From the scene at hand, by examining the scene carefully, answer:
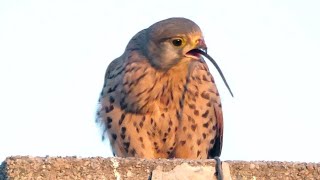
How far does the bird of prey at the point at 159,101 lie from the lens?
6367 mm

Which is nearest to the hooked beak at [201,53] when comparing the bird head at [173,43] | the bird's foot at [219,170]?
the bird head at [173,43]

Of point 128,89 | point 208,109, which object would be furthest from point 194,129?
point 128,89

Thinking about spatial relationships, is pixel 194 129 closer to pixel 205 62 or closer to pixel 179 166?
pixel 205 62

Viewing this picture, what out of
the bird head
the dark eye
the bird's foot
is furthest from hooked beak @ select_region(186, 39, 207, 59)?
the bird's foot

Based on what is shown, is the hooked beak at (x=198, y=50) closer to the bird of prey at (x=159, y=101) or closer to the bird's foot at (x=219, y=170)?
the bird of prey at (x=159, y=101)

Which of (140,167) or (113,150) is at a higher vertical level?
(140,167)

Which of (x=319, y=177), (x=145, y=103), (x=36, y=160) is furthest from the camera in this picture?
(x=145, y=103)

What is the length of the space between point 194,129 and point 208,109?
200 millimetres

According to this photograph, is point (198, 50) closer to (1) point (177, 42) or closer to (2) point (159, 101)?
(1) point (177, 42)

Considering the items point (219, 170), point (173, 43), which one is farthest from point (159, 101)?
point (219, 170)

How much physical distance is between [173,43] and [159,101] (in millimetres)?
470

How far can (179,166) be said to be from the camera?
3.54 m

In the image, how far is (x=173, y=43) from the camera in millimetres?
6297

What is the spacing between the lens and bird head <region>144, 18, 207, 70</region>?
20.1ft
